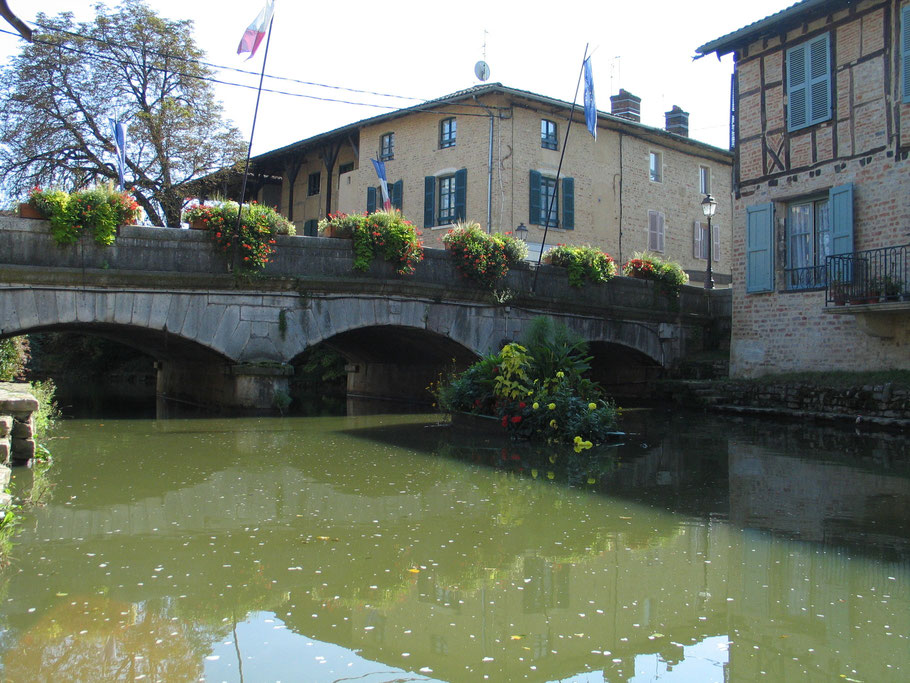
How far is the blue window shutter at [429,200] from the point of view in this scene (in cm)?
2434

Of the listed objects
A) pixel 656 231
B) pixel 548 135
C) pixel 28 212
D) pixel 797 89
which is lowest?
pixel 28 212

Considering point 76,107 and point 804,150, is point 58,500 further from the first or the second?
point 76,107

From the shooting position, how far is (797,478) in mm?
7680

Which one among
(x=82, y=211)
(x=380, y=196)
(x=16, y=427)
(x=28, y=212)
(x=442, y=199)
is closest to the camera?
(x=16, y=427)

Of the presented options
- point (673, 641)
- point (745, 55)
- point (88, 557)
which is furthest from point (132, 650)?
point (745, 55)

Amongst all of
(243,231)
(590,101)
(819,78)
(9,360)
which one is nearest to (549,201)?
(590,101)

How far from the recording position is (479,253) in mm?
15398

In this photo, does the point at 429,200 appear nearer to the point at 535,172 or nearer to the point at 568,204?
Answer: the point at 535,172

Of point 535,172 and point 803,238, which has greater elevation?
point 535,172

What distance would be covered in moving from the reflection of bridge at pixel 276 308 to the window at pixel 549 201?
18.4ft

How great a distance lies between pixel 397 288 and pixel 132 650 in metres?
11.5

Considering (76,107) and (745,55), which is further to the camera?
(76,107)

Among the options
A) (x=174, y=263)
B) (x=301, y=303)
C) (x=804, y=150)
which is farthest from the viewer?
(x=804, y=150)

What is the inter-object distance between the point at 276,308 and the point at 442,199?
11745 millimetres
